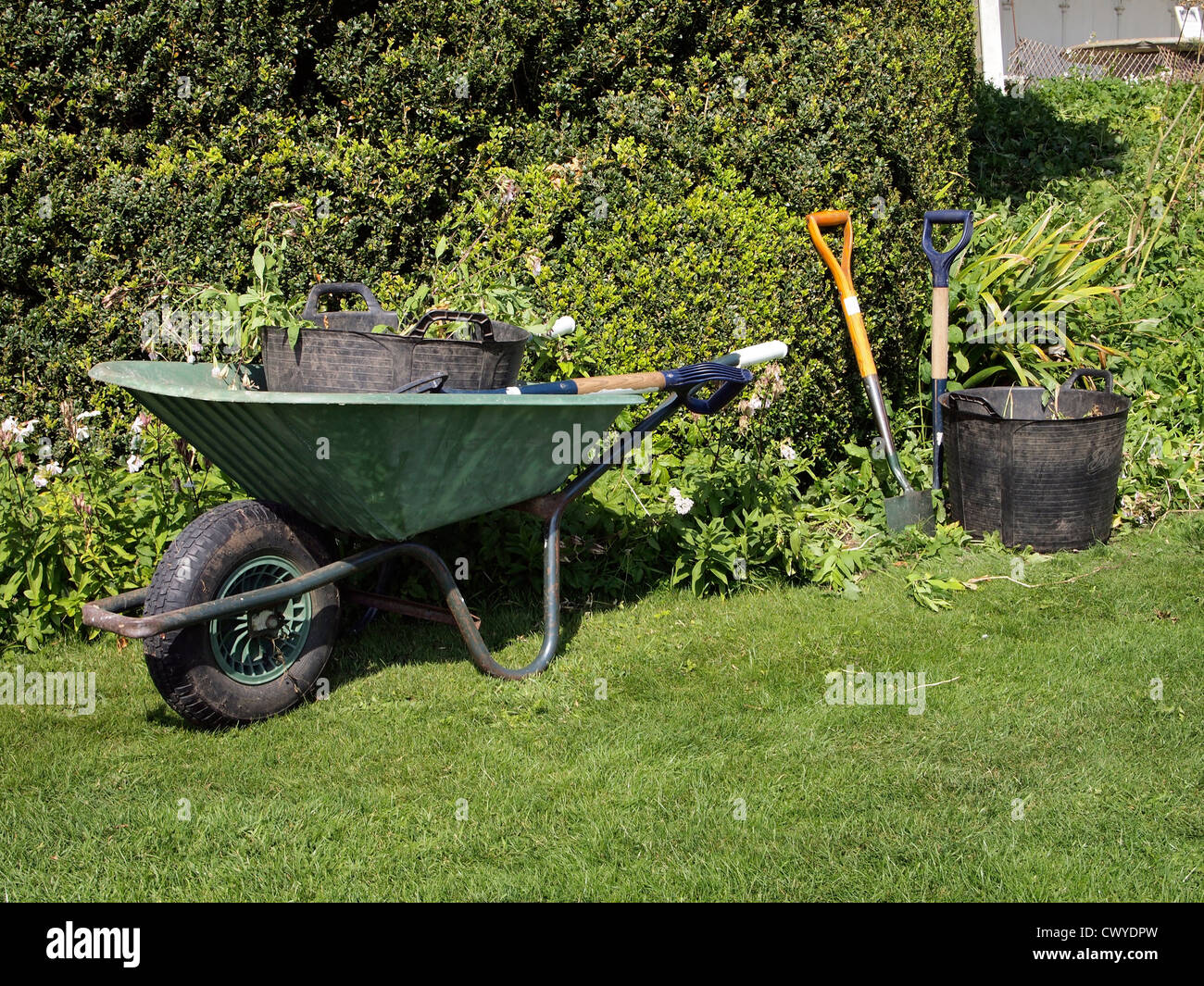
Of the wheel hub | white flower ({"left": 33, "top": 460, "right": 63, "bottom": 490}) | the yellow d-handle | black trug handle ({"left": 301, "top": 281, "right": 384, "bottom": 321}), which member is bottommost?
the wheel hub

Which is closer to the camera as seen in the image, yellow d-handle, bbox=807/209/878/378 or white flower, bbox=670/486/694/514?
white flower, bbox=670/486/694/514

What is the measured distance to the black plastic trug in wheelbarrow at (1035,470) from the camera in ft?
15.2

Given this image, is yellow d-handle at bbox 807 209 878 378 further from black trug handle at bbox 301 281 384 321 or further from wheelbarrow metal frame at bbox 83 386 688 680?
black trug handle at bbox 301 281 384 321

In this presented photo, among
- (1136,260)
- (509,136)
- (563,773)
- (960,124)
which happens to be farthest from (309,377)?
(1136,260)

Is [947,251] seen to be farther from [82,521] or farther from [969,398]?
[82,521]

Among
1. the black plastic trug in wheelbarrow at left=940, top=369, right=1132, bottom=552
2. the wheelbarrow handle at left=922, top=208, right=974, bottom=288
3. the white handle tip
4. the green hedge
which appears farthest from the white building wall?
the white handle tip

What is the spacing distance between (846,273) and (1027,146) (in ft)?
16.5

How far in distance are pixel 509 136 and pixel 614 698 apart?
8.45ft

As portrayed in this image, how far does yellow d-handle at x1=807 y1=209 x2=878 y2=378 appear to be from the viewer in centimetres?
477

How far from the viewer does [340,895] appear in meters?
2.44

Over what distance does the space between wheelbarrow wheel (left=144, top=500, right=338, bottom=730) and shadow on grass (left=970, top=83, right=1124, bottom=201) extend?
641cm

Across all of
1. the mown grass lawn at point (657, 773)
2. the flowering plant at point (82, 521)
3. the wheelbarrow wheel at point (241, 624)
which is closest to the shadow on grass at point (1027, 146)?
the mown grass lawn at point (657, 773)

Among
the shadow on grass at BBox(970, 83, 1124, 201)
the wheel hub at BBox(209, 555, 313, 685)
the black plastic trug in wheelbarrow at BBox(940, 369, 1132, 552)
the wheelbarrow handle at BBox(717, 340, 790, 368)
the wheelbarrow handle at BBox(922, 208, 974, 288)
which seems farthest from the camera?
the shadow on grass at BBox(970, 83, 1124, 201)

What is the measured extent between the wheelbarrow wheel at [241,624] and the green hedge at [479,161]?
128 centimetres
